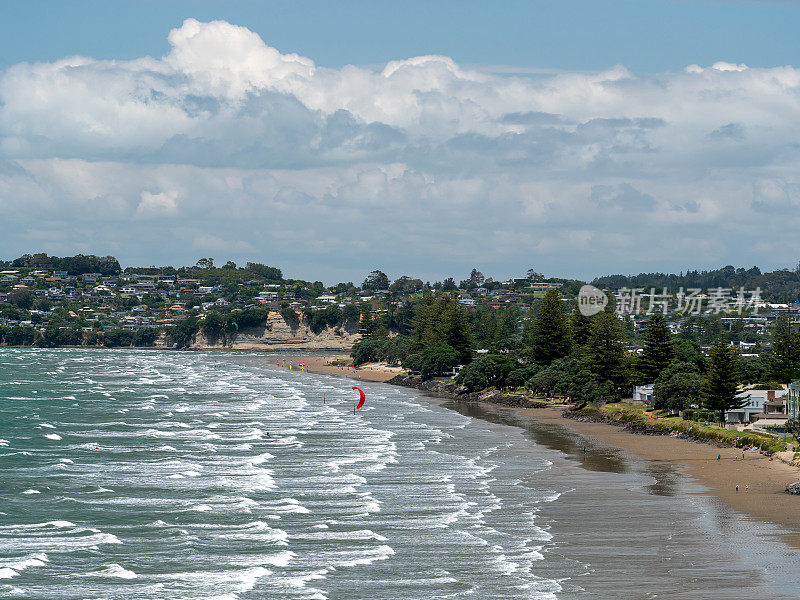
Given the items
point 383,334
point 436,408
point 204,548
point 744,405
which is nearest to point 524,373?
point 436,408

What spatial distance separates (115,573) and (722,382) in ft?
162

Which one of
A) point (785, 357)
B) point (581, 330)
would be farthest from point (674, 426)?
point (581, 330)

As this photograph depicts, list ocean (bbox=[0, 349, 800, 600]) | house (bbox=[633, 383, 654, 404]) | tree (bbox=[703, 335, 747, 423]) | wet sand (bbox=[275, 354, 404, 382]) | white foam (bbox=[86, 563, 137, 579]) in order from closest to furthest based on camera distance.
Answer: ocean (bbox=[0, 349, 800, 600]), white foam (bbox=[86, 563, 137, 579]), tree (bbox=[703, 335, 747, 423]), house (bbox=[633, 383, 654, 404]), wet sand (bbox=[275, 354, 404, 382])

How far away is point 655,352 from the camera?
86625mm

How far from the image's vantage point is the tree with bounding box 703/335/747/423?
224ft

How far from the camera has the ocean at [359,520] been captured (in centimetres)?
3078

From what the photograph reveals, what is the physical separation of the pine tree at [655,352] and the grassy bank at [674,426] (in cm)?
394

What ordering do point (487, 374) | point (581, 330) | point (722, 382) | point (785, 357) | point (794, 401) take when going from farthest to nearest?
1. point (581, 330)
2. point (487, 374)
3. point (785, 357)
4. point (722, 382)
5. point (794, 401)

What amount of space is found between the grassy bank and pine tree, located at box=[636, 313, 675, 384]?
394cm

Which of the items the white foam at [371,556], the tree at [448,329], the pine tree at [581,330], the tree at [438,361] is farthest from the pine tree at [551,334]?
the white foam at [371,556]

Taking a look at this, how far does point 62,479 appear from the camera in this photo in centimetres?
4978

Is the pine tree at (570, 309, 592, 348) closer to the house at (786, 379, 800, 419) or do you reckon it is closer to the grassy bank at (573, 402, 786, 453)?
the grassy bank at (573, 402, 786, 453)

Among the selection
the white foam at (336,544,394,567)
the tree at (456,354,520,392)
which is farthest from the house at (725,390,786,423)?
the white foam at (336,544,394,567)

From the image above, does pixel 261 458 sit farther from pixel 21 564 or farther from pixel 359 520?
pixel 21 564
